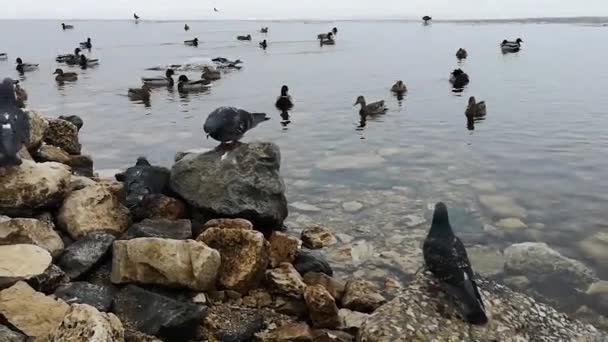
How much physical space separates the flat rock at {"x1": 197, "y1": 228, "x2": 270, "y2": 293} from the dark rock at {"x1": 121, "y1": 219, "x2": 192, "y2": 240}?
17.9 inches

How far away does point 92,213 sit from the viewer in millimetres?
7871

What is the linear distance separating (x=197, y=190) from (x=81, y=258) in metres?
2.51

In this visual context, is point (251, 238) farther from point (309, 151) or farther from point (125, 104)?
point (125, 104)

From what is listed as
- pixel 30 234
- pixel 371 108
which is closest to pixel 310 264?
pixel 30 234

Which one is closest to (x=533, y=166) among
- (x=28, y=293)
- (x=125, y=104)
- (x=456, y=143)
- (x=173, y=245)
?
Result: (x=456, y=143)

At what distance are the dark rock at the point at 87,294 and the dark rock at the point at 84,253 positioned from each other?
40 centimetres

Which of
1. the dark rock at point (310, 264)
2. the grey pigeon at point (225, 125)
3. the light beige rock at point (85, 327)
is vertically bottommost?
the dark rock at point (310, 264)

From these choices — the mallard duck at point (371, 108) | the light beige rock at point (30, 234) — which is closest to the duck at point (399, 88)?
the mallard duck at point (371, 108)

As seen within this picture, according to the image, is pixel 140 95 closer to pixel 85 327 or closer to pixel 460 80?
pixel 460 80

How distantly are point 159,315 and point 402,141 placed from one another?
38.7ft

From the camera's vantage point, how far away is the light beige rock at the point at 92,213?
7.67m

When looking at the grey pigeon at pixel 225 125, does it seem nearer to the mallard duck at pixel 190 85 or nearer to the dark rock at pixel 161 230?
the dark rock at pixel 161 230

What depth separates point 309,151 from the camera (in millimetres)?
15367

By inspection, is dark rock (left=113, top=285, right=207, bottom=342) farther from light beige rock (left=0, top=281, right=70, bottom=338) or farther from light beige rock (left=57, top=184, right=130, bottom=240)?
light beige rock (left=57, top=184, right=130, bottom=240)
